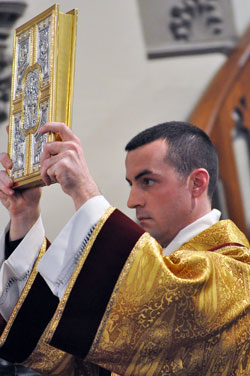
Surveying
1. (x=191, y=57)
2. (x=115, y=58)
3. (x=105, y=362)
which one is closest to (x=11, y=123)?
A: (x=105, y=362)

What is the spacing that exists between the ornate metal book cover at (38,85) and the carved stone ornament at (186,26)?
92.1 inches

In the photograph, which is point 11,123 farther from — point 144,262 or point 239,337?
point 239,337

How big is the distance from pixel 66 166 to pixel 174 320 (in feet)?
1.57

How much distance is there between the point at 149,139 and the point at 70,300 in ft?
2.65

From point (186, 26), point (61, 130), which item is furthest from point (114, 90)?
point (61, 130)

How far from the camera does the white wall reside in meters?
4.38

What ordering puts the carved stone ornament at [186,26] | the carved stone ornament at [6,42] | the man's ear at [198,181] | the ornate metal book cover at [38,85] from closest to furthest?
the ornate metal book cover at [38,85] → the man's ear at [198,181] → the carved stone ornament at [6,42] → the carved stone ornament at [186,26]

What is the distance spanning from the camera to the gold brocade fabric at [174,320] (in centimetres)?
206

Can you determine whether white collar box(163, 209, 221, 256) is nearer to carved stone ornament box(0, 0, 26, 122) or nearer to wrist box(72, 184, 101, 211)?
wrist box(72, 184, 101, 211)

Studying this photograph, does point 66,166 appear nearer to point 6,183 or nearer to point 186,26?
point 6,183

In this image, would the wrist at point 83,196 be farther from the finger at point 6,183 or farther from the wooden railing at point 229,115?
the wooden railing at point 229,115

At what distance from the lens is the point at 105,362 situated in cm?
206

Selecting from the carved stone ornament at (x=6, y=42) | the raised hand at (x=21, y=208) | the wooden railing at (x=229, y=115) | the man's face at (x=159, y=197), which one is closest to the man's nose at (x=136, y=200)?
the man's face at (x=159, y=197)

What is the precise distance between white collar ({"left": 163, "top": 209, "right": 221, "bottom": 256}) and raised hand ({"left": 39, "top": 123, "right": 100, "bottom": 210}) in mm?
523
